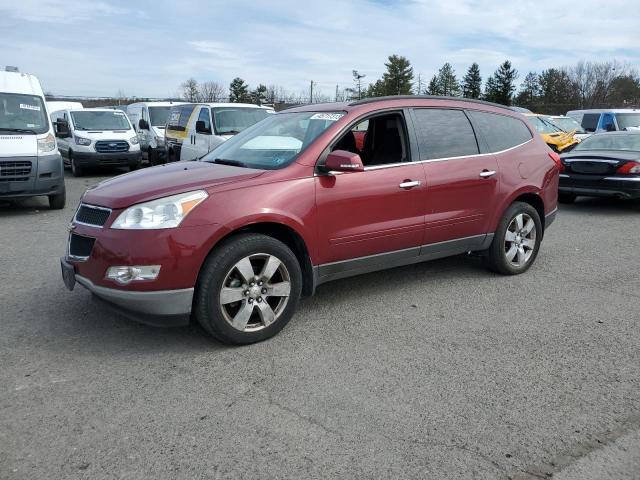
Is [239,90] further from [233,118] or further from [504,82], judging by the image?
[233,118]

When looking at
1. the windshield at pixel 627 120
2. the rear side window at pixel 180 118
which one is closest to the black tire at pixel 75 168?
the rear side window at pixel 180 118

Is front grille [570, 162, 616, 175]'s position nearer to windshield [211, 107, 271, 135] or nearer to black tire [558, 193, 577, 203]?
black tire [558, 193, 577, 203]

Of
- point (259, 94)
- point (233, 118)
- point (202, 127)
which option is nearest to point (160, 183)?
point (202, 127)

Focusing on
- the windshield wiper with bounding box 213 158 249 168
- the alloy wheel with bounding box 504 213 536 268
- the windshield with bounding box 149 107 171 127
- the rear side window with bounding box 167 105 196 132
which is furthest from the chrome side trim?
the windshield with bounding box 149 107 171 127

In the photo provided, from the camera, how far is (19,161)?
8891 millimetres

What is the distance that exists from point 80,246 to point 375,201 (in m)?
2.22

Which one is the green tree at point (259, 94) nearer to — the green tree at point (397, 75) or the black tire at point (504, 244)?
the green tree at point (397, 75)

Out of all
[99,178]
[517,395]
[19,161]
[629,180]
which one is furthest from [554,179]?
[99,178]

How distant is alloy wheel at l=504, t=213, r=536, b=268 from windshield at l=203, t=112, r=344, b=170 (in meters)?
2.23

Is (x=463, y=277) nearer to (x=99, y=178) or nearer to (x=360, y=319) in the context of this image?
(x=360, y=319)

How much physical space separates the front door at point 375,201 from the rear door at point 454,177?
0.53 feet

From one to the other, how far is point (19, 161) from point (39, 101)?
1468 mm

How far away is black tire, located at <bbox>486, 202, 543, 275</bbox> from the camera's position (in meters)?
5.46

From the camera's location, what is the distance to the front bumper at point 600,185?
955cm
